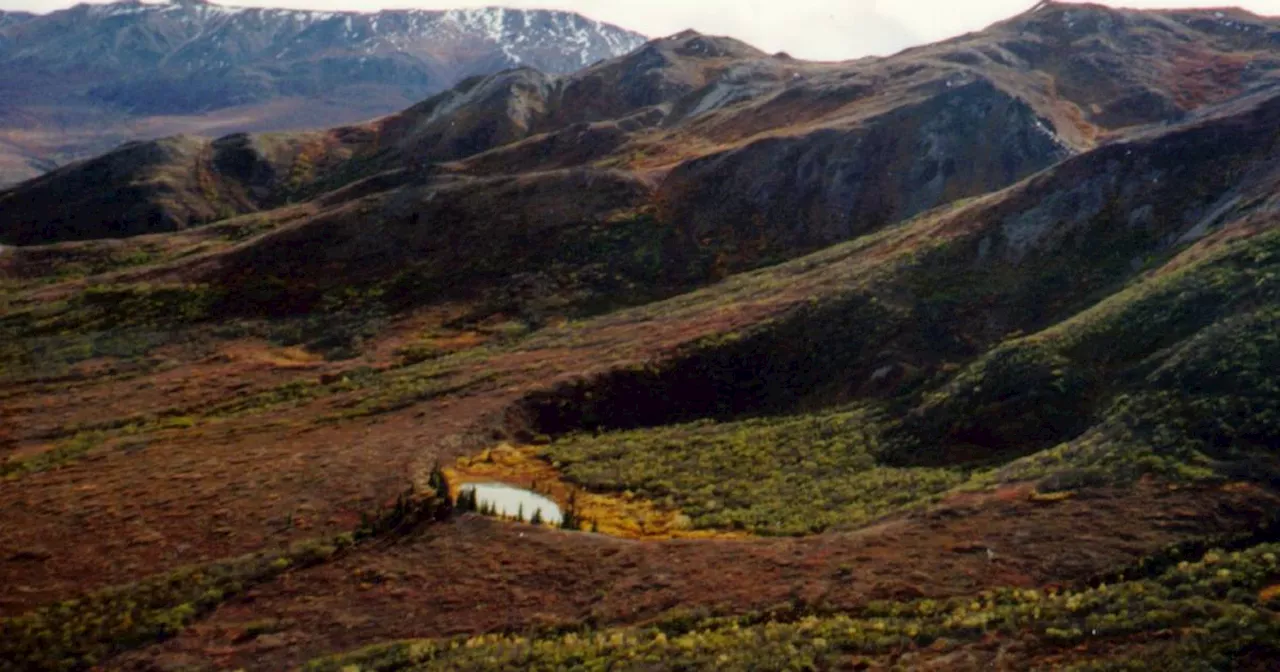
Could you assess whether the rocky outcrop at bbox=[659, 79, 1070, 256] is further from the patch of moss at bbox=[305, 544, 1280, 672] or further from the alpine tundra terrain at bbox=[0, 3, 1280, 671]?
the patch of moss at bbox=[305, 544, 1280, 672]

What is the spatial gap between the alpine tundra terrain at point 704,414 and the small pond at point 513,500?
424mm

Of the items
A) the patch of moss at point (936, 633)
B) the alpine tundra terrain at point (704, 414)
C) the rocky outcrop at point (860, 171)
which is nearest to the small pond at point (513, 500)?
the alpine tundra terrain at point (704, 414)

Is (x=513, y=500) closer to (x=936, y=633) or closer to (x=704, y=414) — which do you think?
(x=704, y=414)

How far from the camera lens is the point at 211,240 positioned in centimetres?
9700

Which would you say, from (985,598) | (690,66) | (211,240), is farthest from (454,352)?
(690,66)

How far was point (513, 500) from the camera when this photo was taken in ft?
112

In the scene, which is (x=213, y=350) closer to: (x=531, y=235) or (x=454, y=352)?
(x=454, y=352)

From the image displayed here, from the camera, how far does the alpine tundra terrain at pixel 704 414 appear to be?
867 inches

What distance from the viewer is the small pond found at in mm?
32188

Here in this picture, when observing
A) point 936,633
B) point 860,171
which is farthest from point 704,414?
point 860,171

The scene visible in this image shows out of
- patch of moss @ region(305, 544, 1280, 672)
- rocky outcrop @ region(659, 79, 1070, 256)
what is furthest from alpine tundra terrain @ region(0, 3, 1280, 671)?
rocky outcrop @ region(659, 79, 1070, 256)

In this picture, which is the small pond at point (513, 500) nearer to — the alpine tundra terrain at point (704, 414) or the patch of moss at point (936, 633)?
the alpine tundra terrain at point (704, 414)

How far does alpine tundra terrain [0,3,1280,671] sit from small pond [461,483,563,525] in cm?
42

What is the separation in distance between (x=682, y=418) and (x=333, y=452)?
1690 centimetres
